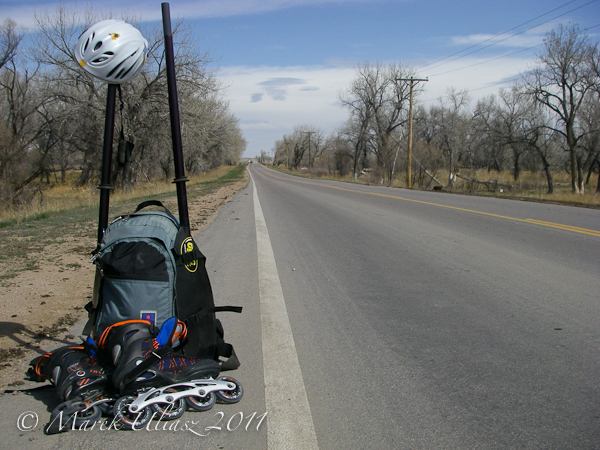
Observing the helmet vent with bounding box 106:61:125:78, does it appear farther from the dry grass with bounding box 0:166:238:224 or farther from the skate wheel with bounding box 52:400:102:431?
the dry grass with bounding box 0:166:238:224

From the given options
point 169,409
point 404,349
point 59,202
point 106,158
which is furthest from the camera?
point 59,202

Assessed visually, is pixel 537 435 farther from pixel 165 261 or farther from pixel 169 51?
pixel 169 51

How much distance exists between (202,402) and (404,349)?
1.73 metres

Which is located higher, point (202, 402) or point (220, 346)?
point (220, 346)

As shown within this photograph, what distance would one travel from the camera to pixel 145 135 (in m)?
27.0

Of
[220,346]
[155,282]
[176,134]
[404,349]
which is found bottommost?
[404,349]

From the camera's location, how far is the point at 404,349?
3.79 m

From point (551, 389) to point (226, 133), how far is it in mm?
50346

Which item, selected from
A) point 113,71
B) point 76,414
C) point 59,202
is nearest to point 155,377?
point 76,414

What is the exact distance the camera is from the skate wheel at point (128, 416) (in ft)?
8.70

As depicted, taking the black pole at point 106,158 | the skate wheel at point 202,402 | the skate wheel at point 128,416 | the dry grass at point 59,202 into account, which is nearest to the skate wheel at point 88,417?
the skate wheel at point 128,416

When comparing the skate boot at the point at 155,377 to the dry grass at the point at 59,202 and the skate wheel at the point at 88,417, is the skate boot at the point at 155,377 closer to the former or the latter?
the skate wheel at the point at 88,417

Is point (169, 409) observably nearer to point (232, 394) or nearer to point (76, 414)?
point (232, 394)

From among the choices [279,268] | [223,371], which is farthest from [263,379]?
[279,268]
